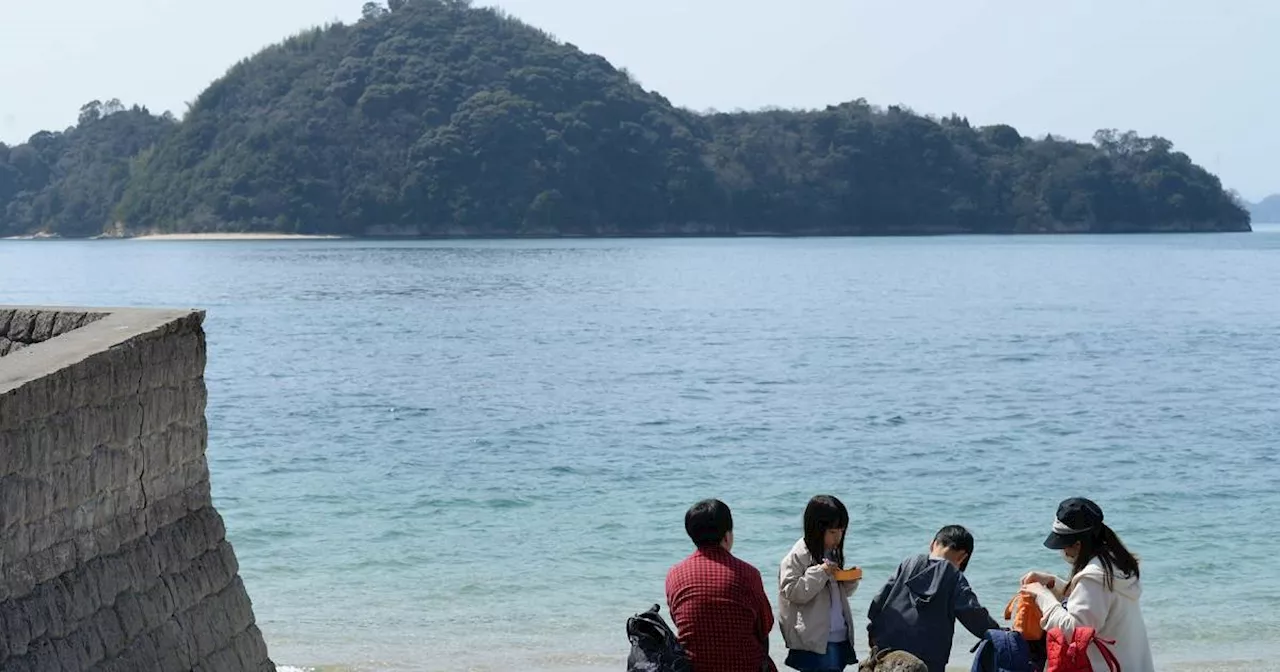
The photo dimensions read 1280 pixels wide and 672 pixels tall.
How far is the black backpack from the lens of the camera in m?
5.20

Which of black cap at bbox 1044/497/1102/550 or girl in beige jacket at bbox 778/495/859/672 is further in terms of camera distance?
girl in beige jacket at bbox 778/495/859/672

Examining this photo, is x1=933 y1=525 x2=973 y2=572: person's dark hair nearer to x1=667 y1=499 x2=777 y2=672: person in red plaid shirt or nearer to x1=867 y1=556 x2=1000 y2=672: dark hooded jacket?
x1=867 y1=556 x2=1000 y2=672: dark hooded jacket

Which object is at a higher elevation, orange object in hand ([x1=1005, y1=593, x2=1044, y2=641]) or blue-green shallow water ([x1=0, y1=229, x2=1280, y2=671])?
orange object in hand ([x1=1005, y1=593, x2=1044, y2=641])

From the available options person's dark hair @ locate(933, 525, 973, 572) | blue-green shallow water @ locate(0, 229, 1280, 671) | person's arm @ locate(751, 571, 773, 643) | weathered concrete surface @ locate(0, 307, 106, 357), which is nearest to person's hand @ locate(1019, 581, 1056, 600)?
person's dark hair @ locate(933, 525, 973, 572)

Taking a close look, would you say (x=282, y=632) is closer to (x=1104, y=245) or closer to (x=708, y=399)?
(x=708, y=399)

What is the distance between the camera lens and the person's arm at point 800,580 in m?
5.34

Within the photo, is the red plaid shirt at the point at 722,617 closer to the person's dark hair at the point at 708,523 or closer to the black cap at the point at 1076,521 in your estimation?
the person's dark hair at the point at 708,523

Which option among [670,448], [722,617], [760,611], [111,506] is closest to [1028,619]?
[760,611]

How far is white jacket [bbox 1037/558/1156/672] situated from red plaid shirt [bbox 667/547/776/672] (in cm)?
92

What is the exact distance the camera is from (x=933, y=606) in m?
5.29

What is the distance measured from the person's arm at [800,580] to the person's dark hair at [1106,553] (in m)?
0.84

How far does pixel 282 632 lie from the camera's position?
410 inches

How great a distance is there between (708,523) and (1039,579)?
3.63ft

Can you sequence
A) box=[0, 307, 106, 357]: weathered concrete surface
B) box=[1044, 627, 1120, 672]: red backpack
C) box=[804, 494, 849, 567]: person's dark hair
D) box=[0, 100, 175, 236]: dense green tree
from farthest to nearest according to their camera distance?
box=[0, 100, 175, 236]: dense green tree
box=[0, 307, 106, 357]: weathered concrete surface
box=[804, 494, 849, 567]: person's dark hair
box=[1044, 627, 1120, 672]: red backpack
